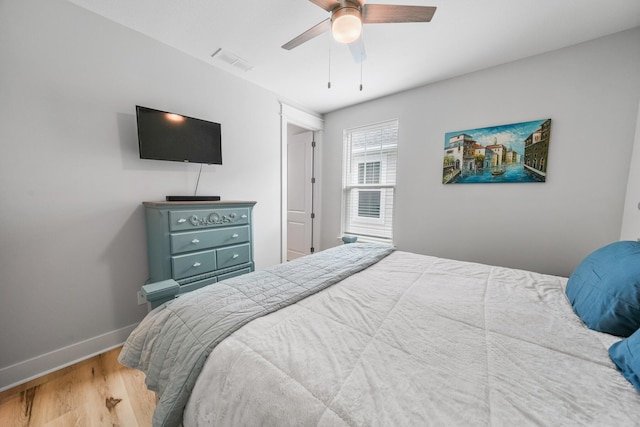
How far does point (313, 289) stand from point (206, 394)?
0.60m

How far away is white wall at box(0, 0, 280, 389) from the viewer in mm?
1490


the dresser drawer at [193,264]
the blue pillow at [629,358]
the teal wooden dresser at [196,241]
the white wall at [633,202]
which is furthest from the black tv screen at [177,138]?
the white wall at [633,202]

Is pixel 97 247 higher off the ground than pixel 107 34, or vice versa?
pixel 107 34

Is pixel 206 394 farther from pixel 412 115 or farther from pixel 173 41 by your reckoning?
pixel 412 115

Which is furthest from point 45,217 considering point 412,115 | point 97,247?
point 412,115

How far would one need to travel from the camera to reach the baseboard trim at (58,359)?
1.49 metres

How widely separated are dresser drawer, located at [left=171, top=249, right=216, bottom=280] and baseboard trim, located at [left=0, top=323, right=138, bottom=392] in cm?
75

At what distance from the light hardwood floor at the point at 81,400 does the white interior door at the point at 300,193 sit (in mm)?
2759

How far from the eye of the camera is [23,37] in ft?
4.87

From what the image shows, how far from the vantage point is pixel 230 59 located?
2.29 m

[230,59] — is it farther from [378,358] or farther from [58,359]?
[58,359]

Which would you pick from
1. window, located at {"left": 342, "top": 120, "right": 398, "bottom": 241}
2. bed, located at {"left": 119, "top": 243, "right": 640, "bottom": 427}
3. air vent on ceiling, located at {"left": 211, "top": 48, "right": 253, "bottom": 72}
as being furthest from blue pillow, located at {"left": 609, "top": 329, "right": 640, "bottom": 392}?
air vent on ceiling, located at {"left": 211, "top": 48, "right": 253, "bottom": 72}

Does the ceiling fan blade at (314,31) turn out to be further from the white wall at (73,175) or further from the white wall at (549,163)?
the white wall at (549,163)

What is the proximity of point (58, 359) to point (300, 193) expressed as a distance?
126 inches
